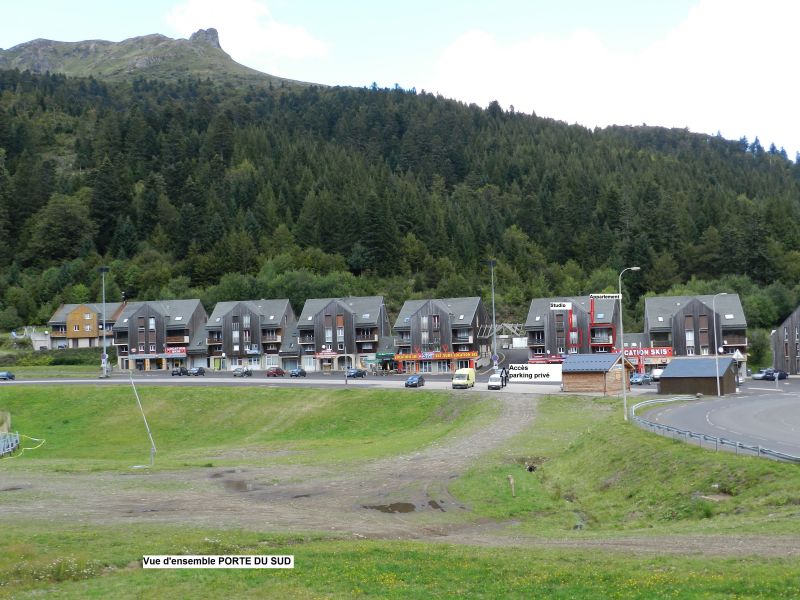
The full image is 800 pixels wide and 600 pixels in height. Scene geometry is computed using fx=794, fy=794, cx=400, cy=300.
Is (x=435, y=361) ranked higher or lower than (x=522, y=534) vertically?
higher

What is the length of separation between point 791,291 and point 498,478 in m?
105

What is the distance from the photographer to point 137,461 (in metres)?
50.5

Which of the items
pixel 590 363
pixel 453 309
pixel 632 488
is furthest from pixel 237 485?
pixel 453 309

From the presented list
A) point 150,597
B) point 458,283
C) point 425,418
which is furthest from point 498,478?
point 458,283

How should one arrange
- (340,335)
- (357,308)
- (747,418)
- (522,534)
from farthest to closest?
(357,308)
(340,335)
(747,418)
(522,534)

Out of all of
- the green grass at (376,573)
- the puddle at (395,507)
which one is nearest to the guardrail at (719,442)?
the green grass at (376,573)

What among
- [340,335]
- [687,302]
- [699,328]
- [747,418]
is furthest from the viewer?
[340,335]

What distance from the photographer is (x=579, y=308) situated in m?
112

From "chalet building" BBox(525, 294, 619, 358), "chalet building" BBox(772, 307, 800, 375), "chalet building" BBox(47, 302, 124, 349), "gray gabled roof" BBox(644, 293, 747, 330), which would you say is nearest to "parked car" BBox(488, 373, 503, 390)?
"chalet building" BBox(525, 294, 619, 358)

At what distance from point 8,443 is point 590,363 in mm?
48908

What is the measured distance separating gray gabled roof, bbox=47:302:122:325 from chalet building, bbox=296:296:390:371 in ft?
135

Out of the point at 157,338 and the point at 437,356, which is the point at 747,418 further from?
the point at 157,338

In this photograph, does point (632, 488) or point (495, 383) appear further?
point (495, 383)

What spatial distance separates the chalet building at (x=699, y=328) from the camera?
339 ft
